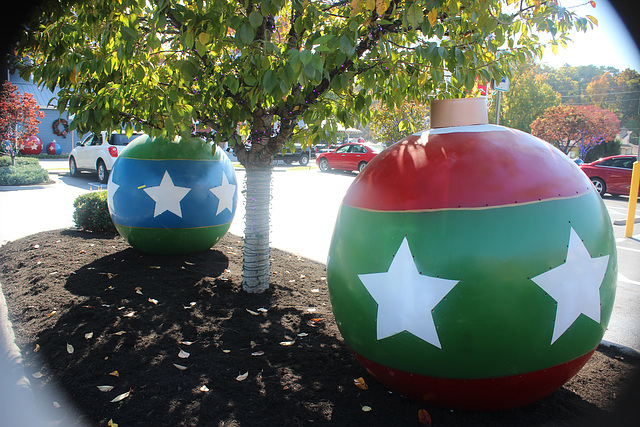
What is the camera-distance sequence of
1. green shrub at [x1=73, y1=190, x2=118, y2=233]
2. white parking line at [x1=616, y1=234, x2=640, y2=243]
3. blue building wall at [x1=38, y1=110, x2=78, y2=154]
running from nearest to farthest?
green shrub at [x1=73, y1=190, x2=118, y2=233] < white parking line at [x1=616, y1=234, x2=640, y2=243] < blue building wall at [x1=38, y1=110, x2=78, y2=154]

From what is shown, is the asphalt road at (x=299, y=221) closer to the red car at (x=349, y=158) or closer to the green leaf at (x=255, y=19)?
the green leaf at (x=255, y=19)

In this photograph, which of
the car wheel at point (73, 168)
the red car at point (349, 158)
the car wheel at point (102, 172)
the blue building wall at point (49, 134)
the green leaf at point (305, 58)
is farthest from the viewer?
the blue building wall at point (49, 134)

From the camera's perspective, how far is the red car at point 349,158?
23219 mm

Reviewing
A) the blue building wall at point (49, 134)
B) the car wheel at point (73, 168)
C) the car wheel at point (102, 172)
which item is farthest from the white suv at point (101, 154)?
the blue building wall at point (49, 134)

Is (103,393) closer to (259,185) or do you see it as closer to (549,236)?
(259,185)

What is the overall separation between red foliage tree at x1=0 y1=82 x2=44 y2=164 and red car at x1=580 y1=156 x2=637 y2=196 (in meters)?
19.8

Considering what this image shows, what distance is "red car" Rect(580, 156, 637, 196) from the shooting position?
15.6m

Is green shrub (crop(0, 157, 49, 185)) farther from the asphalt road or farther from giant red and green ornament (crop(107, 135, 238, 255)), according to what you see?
giant red and green ornament (crop(107, 135, 238, 255))

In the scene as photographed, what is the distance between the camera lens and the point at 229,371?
133 inches

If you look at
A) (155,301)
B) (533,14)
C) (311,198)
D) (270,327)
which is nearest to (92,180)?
(311,198)

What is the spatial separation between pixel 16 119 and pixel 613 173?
21380mm

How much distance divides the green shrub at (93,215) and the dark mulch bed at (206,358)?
2039 millimetres

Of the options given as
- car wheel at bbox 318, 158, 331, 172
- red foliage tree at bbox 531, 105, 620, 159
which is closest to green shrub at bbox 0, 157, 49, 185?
car wheel at bbox 318, 158, 331, 172

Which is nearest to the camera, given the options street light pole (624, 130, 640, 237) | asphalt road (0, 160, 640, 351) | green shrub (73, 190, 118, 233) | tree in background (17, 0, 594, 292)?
tree in background (17, 0, 594, 292)
